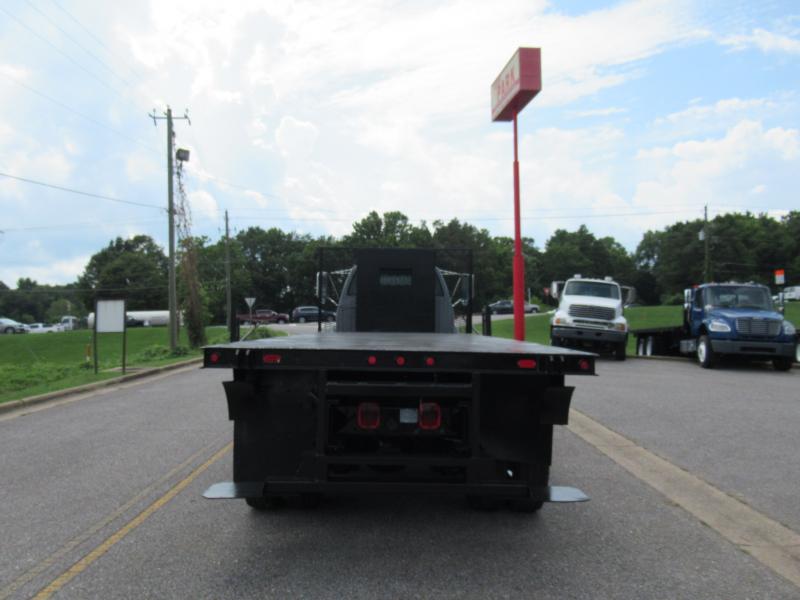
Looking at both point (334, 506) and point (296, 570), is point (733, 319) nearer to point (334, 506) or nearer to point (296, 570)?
point (334, 506)

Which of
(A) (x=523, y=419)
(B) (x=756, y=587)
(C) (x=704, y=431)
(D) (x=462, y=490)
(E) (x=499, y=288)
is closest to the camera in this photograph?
(B) (x=756, y=587)

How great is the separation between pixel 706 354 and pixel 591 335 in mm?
3400

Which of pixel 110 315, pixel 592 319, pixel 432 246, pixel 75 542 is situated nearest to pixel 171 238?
pixel 110 315

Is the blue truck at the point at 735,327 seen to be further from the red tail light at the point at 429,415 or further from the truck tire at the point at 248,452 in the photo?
the truck tire at the point at 248,452

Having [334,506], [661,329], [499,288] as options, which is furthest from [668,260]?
[334,506]

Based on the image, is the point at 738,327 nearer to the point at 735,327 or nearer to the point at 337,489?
the point at 735,327

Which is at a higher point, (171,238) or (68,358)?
(171,238)

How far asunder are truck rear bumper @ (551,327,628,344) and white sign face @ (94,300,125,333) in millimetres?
12461

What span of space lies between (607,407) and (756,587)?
7.07 metres

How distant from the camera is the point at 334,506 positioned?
5508 mm

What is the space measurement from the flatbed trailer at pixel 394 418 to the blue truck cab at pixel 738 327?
1493cm

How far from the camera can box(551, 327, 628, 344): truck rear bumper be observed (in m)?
20.3

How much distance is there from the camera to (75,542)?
4641mm

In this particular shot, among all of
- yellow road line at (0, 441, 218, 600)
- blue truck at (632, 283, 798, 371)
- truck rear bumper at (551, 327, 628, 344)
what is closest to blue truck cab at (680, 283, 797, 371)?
blue truck at (632, 283, 798, 371)
